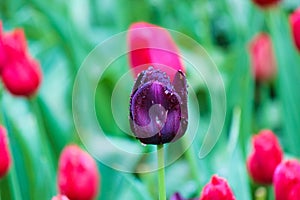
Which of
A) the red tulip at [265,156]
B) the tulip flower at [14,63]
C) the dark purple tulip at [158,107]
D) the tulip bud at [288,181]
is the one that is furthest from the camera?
the tulip flower at [14,63]

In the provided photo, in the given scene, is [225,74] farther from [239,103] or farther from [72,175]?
[72,175]

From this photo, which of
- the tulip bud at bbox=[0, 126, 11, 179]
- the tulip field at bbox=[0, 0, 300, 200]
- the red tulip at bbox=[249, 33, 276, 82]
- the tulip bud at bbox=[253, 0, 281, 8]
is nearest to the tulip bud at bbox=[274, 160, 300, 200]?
the tulip field at bbox=[0, 0, 300, 200]

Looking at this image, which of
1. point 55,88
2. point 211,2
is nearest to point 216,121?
point 55,88

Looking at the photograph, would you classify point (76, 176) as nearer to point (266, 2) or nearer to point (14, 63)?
point (14, 63)

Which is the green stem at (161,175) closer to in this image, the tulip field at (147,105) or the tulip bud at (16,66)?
the tulip field at (147,105)

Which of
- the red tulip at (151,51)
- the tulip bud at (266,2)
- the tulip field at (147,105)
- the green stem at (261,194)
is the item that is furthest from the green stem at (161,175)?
the tulip bud at (266,2)

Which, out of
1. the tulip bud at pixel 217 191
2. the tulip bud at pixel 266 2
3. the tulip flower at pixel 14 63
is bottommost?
the tulip bud at pixel 217 191
